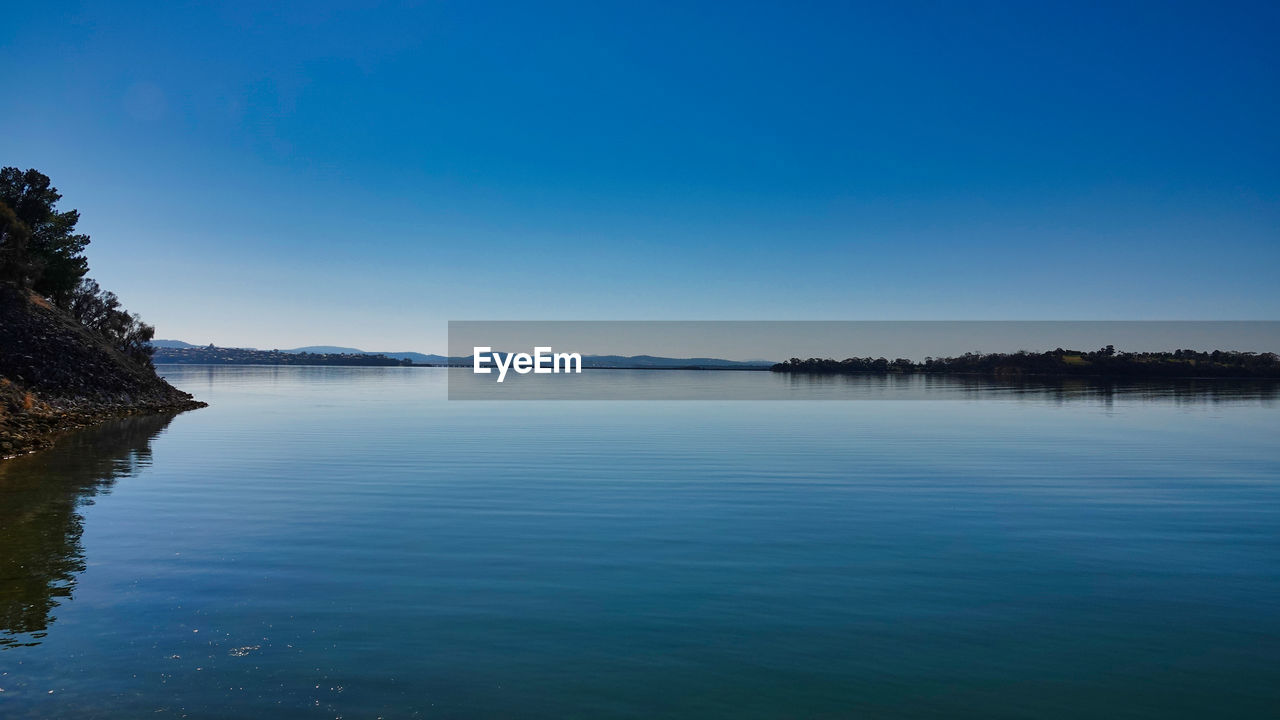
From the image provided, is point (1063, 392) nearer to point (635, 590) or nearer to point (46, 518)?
point (635, 590)

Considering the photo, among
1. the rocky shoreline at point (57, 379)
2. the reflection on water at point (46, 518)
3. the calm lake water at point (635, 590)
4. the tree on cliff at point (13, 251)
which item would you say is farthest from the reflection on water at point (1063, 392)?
the tree on cliff at point (13, 251)

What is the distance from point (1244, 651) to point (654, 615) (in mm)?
7685

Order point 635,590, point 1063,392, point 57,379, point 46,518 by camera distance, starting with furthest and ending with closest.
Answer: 1. point 1063,392
2. point 57,379
3. point 46,518
4. point 635,590

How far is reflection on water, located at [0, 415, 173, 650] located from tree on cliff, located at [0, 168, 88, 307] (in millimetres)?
35513

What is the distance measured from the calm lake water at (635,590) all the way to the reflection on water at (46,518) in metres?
0.11

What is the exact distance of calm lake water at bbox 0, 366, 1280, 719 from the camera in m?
7.82

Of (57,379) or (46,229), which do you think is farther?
(46,229)

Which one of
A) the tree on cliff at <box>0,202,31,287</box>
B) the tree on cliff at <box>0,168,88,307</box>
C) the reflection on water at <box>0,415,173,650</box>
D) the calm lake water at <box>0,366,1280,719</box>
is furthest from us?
the tree on cliff at <box>0,168,88,307</box>

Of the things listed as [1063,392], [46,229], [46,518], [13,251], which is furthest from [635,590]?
[1063,392]

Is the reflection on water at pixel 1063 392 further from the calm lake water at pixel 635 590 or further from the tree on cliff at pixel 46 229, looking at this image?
the tree on cliff at pixel 46 229

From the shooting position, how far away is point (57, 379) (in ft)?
146

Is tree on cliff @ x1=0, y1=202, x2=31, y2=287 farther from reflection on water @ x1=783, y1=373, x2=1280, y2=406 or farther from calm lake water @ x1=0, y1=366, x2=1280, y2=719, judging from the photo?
reflection on water @ x1=783, y1=373, x2=1280, y2=406

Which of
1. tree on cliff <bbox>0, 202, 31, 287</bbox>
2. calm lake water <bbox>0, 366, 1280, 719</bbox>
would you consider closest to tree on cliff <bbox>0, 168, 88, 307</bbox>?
tree on cliff <bbox>0, 202, 31, 287</bbox>

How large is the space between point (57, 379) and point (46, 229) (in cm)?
2496
